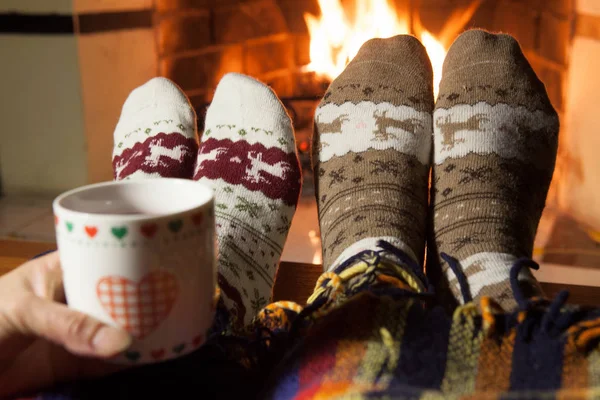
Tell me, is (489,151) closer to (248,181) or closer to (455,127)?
(455,127)

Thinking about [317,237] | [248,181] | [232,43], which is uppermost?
[232,43]

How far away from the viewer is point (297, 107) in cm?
160

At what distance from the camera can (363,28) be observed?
58.1 inches

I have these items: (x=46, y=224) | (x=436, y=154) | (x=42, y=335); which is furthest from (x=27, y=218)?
(x=42, y=335)

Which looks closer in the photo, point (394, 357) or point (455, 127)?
point (394, 357)

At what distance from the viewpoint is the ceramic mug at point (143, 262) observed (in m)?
0.36

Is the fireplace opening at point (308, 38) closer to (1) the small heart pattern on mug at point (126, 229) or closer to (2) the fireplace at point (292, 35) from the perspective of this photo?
(2) the fireplace at point (292, 35)

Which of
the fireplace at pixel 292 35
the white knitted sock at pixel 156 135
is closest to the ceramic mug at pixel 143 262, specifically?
the white knitted sock at pixel 156 135

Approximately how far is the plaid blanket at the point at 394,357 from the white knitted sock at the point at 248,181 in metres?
0.18

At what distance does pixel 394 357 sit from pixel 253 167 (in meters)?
0.52

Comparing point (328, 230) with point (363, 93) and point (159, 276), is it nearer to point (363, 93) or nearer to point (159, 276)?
point (363, 93)

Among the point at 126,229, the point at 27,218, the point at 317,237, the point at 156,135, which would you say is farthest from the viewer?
the point at 27,218

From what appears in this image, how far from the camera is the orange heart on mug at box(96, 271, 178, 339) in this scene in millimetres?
367

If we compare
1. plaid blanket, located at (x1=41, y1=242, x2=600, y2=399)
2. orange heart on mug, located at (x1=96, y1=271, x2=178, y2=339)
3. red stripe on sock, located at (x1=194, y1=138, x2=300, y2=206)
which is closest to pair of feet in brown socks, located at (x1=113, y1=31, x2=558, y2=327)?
red stripe on sock, located at (x1=194, y1=138, x2=300, y2=206)
